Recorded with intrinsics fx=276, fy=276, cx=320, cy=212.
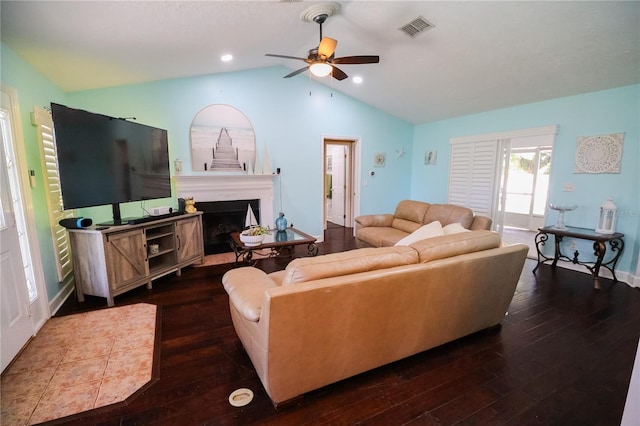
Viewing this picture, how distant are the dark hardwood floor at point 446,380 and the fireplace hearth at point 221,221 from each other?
191 cm

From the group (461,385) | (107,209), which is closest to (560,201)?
(461,385)

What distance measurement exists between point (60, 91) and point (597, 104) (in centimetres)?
669

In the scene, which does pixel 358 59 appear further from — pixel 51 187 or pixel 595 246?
pixel 595 246

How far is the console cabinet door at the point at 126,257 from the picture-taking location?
2.80 meters

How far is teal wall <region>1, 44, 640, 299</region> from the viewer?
10.7 ft

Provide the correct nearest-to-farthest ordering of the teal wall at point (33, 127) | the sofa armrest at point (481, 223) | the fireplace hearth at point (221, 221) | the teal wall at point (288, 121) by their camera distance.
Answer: the teal wall at point (33, 127) → the sofa armrest at point (481, 223) → the teal wall at point (288, 121) → the fireplace hearth at point (221, 221)

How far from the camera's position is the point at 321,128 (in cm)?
533

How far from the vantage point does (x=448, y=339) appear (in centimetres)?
206

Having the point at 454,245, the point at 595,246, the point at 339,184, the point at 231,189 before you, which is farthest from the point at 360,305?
the point at 339,184

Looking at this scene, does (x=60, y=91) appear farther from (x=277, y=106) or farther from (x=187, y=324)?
(x=187, y=324)

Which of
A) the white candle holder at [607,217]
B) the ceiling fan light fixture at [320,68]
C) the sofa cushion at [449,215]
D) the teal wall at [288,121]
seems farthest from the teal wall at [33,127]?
the white candle holder at [607,217]

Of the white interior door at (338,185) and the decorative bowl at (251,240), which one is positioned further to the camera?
the white interior door at (338,185)

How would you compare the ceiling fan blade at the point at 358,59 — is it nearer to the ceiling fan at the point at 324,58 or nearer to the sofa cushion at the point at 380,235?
the ceiling fan at the point at 324,58

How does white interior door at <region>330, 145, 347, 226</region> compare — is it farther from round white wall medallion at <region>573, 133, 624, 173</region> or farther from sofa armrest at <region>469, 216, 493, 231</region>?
round white wall medallion at <region>573, 133, 624, 173</region>
